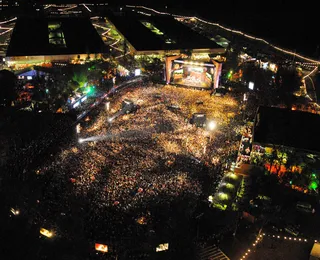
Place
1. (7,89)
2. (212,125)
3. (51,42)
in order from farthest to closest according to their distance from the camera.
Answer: (51,42)
(7,89)
(212,125)

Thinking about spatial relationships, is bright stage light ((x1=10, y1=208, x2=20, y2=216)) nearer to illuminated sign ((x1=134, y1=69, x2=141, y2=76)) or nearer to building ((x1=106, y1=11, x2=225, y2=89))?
illuminated sign ((x1=134, y1=69, x2=141, y2=76))

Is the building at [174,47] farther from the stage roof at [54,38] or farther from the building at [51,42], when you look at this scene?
the building at [51,42]

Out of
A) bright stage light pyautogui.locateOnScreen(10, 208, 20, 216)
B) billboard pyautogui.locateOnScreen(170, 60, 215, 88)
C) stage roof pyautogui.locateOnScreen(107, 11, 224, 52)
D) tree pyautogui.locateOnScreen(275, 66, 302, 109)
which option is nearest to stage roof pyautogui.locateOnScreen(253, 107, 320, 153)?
tree pyautogui.locateOnScreen(275, 66, 302, 109)

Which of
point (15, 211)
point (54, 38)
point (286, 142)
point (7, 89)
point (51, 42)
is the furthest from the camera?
point (54, 38)

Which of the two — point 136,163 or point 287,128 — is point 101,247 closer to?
point 136,163

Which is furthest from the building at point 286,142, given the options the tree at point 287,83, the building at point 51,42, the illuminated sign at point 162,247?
the building at point 51,42

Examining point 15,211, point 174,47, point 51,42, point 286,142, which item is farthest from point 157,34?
point 15,211
